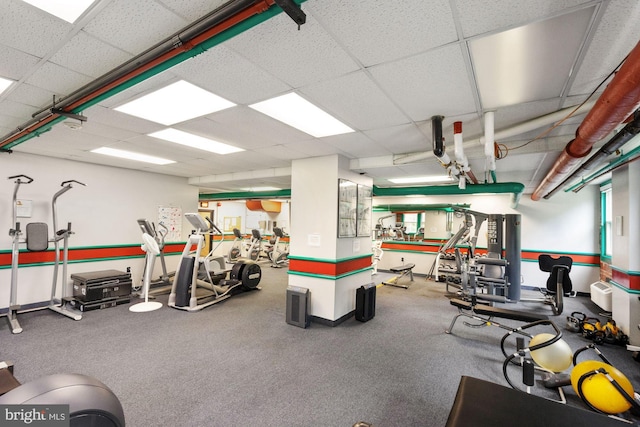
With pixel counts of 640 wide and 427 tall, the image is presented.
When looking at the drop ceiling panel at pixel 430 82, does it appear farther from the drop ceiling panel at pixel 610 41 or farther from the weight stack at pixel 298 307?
the weight stack at pixel 298 307

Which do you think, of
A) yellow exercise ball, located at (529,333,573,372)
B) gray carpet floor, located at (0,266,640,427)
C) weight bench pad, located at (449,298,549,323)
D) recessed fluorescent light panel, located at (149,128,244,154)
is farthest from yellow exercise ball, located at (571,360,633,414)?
recessed fluorescent light panel, located at (149,128,244,154)

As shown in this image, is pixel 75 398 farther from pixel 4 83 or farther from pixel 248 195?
pixel 248 195

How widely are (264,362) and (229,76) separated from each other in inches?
109

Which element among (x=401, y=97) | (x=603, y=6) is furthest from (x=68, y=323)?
(x=603, y=6)

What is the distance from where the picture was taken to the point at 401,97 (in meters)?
2.30

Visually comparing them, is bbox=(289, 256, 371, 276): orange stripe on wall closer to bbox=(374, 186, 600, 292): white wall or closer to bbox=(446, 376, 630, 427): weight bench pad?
bbox=(446, 376, 630, 427): weight bench pad

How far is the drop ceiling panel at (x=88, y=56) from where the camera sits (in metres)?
1.66

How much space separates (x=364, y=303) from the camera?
14.0 feet

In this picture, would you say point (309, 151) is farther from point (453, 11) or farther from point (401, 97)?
point (453, 11)

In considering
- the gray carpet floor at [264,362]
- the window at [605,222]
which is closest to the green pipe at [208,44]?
the gray carpet floor at [264,362]

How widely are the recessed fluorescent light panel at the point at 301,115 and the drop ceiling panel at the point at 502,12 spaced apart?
131cm

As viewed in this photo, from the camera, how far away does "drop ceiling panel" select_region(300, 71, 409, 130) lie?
2089 millimetres

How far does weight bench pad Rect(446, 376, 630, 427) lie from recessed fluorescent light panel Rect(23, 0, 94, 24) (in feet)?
8.75

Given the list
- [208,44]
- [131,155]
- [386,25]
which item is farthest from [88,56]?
[131,155]
